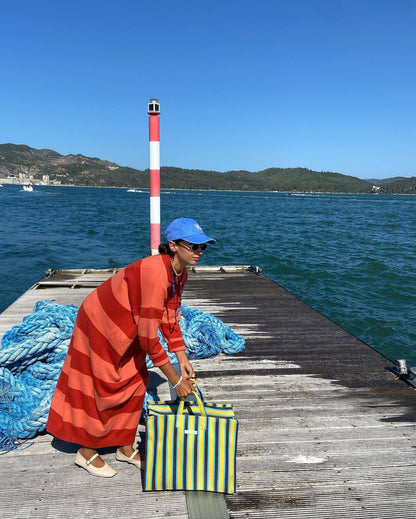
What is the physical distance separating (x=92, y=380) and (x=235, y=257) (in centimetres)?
1699

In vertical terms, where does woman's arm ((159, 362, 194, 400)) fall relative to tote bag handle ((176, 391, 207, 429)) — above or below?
above

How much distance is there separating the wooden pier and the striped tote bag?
0.14 metres

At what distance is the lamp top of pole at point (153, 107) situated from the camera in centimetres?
745

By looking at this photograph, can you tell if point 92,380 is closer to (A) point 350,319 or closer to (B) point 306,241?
(A) point 350,319

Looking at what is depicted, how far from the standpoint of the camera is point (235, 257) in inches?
765

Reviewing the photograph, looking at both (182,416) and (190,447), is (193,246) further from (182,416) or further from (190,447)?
(190,447)

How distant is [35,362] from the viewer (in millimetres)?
3857

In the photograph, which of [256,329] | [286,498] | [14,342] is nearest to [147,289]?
[286,498]

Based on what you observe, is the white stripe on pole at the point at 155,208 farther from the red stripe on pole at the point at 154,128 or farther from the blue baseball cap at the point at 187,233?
the blue baseball cap at the point at 187,233

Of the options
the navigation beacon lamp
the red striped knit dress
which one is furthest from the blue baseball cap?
the navigation beacon lamp

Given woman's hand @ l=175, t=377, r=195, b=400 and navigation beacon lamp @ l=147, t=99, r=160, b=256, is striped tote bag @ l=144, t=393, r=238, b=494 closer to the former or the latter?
woman's hand @ l=175, t=377, r=195, b=400

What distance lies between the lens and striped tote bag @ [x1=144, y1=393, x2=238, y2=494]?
2.51 metres

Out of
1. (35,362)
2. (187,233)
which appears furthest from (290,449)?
(35,362)

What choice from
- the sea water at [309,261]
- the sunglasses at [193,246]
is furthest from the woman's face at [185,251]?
the sea water at [309,261]
